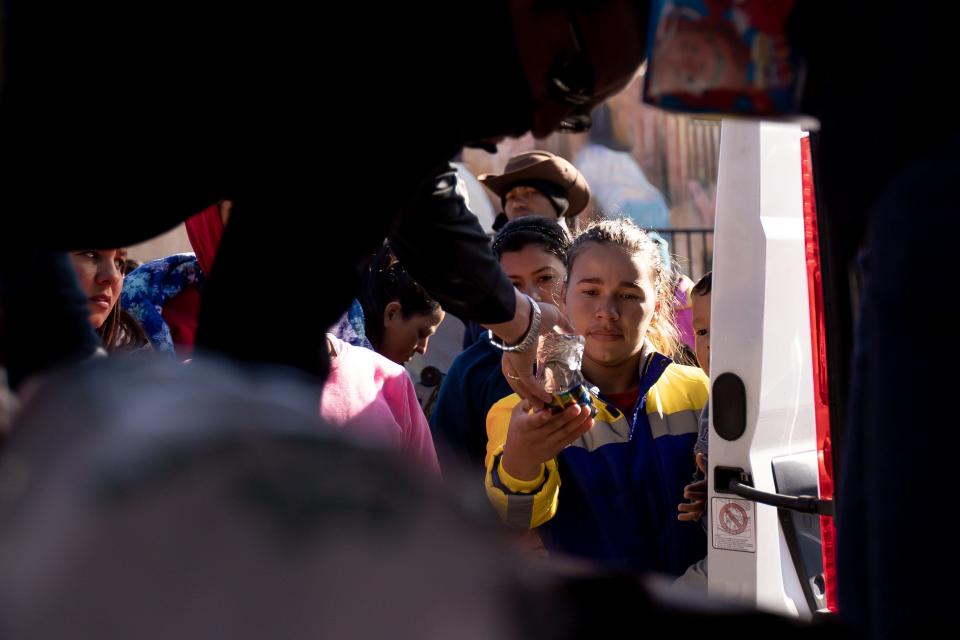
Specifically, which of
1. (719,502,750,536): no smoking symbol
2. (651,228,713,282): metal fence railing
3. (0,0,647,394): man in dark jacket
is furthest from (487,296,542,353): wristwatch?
(651,228,713,282): metal fence railing

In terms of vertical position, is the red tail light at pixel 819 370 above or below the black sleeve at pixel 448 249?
below

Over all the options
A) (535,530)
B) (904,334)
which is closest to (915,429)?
(904,334)

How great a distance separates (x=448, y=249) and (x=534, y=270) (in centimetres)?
196

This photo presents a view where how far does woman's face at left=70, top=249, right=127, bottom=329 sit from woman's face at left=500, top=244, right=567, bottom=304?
1.30 m

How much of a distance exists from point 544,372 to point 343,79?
129 cm

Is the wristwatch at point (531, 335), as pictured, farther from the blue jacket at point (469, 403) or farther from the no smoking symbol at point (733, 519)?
the blue jacket at point (469, 403)

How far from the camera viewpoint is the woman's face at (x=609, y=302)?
9.34ft

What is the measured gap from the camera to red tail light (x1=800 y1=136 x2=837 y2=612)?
208cm

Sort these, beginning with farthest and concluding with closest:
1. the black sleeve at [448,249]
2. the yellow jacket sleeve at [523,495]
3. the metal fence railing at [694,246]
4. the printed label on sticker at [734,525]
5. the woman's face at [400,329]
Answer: the metal fence railing at [694,246] < the woman's face at [400,329] < the yellow jacket sleeve at [523,495] < the printed label on sticker at [734,525] < the black sleeve at [448,249]

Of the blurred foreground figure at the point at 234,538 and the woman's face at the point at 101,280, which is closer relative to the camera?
the blurred foreground figure at the point at 234,538

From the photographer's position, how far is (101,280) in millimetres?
2588

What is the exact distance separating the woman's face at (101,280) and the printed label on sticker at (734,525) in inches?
63.6

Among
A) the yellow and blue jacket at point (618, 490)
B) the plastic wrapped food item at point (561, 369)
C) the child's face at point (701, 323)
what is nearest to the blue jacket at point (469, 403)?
the yellow and blue jacket at point (618, 490)

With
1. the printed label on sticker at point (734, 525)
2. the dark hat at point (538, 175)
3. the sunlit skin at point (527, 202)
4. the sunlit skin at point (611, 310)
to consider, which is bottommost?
the printed label on sticker at point (734, 525)
